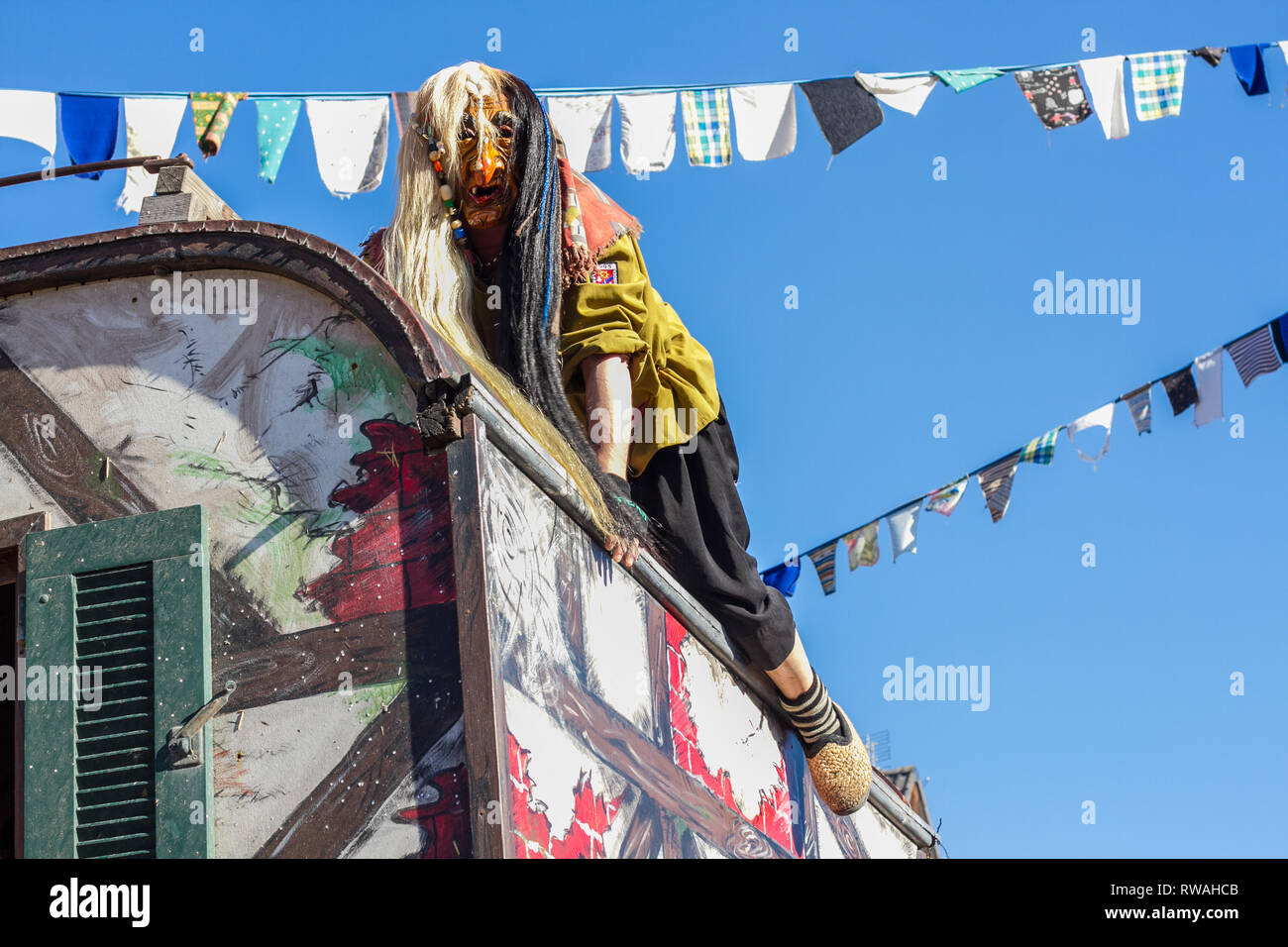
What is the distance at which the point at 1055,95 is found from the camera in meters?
7.78

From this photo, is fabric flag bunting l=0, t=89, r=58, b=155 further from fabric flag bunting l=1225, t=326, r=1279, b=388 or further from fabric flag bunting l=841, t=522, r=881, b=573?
fabric flag bunting l=1225, t=326, r=1279, b=388

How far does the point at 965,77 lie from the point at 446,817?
4.75m

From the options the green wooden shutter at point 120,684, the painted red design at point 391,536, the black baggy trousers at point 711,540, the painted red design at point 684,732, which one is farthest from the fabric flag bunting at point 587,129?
the green wooden shutter at point 120,684

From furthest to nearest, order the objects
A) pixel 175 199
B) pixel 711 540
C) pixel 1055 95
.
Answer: pixel 1055 95 → pixel 711 540 → pixel 175 199

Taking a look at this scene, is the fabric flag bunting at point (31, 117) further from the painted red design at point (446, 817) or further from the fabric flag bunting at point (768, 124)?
the painted red design at point (446, 817)

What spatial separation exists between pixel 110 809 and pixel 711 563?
7.92 ft

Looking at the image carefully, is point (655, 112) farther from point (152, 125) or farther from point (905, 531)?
point (905, 531)

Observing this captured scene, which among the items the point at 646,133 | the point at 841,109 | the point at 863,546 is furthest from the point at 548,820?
the point at 863,546

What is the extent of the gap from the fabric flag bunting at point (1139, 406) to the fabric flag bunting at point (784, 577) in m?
2.12

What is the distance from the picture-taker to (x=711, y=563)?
6082mm
